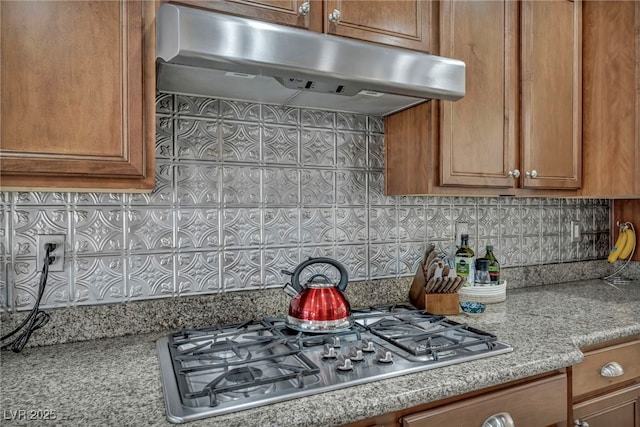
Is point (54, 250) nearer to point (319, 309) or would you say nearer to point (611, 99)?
point (319, 309)

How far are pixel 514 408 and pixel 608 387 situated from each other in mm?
531

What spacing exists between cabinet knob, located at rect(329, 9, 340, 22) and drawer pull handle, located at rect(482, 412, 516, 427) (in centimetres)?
115

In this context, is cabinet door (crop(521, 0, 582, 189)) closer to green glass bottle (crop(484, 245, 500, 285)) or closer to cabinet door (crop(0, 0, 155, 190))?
green glass bottle (crop(484, 245, 500, 285))

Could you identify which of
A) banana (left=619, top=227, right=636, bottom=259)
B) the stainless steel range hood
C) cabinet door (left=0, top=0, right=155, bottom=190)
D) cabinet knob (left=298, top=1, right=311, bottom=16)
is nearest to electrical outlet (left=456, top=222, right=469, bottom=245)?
the stainless steel range hood

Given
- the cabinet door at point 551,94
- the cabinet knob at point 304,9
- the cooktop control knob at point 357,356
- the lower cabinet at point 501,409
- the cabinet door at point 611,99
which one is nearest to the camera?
the lower cabinet at point 501,409

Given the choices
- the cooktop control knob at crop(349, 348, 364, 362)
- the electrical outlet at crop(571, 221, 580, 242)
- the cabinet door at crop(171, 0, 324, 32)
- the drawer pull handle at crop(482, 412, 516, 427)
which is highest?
the cabinet door at crop(171, 0, 324, 32)

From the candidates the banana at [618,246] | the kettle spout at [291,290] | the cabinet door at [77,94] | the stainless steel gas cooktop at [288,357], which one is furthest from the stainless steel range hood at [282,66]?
→ the banana at [618,246]

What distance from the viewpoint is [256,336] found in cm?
125

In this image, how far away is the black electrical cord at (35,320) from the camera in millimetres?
1128

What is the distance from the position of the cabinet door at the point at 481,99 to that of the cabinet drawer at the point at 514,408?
698 mm

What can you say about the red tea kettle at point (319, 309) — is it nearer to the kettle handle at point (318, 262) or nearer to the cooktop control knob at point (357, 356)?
the kettle handle at point (318, 262)

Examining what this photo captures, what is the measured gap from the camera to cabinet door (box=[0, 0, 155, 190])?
2.95ft

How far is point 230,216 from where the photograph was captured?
1449mm

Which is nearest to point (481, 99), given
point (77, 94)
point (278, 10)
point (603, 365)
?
point (278, 10)
